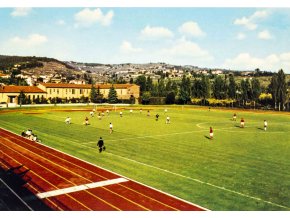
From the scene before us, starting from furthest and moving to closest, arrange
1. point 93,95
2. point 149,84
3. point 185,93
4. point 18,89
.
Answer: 1. point 149,84
2. point 93,95
3. point 185,93
4. point 18,89

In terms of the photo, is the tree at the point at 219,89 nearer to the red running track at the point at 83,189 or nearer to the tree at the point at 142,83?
the tree at the point at 142,83

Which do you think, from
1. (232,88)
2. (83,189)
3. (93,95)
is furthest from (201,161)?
(93,95)

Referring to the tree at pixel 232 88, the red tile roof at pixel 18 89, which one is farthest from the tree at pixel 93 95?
the tree at pixel 232 88

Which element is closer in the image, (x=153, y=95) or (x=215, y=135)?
(x=215, y=135)

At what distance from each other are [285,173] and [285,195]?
3.82 metres

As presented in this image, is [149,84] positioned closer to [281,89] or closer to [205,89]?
[205,89]

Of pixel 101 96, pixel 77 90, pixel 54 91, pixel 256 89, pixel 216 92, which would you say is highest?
pixel 256 89

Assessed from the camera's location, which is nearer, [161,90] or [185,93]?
[185,93]

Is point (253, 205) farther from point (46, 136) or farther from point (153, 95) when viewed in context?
point (153, 95)

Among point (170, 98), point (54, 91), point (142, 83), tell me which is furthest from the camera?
point (142, 83)

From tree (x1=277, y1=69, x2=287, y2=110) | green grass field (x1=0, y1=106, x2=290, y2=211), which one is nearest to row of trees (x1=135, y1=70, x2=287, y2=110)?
tree (x1=277, y1=69, x2=287, y2=110)

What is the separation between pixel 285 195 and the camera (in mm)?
15023

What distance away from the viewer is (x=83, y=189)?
15891mm
